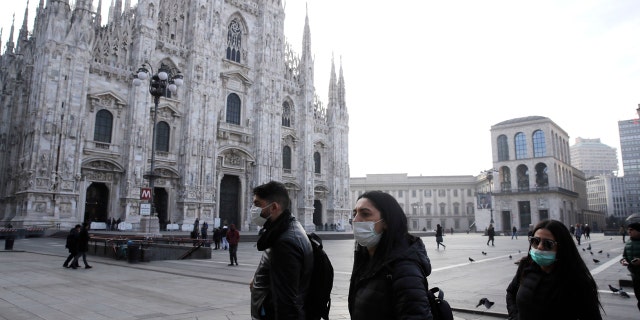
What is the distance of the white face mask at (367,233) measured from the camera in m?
2.59

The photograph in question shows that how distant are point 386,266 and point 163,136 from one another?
3205cm

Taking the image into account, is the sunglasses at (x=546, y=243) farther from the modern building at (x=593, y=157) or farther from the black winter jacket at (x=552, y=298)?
the modern building at (x=593, y=157)

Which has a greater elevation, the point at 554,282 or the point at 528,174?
the point at 528,174

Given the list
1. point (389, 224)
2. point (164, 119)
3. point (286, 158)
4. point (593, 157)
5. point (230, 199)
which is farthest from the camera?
point (593, 157)

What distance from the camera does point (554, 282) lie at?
115 inches

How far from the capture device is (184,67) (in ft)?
109

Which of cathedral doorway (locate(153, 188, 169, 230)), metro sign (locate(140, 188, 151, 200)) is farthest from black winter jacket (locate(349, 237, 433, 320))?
cathedral doorway (locate(153, 188, 169, 230))

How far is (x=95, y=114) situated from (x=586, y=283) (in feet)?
102

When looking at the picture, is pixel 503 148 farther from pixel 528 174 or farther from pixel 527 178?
pixel 527 178

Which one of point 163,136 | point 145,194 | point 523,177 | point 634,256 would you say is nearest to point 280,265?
point 634,256

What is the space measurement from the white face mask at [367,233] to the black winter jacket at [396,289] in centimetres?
16

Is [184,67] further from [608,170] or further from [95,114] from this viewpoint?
[608,170]

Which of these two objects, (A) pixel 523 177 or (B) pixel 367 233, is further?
(A) pixel 523 177

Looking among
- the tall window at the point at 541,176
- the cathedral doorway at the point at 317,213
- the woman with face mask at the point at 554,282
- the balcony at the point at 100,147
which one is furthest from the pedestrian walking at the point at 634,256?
the tall window at the point at 541,176
